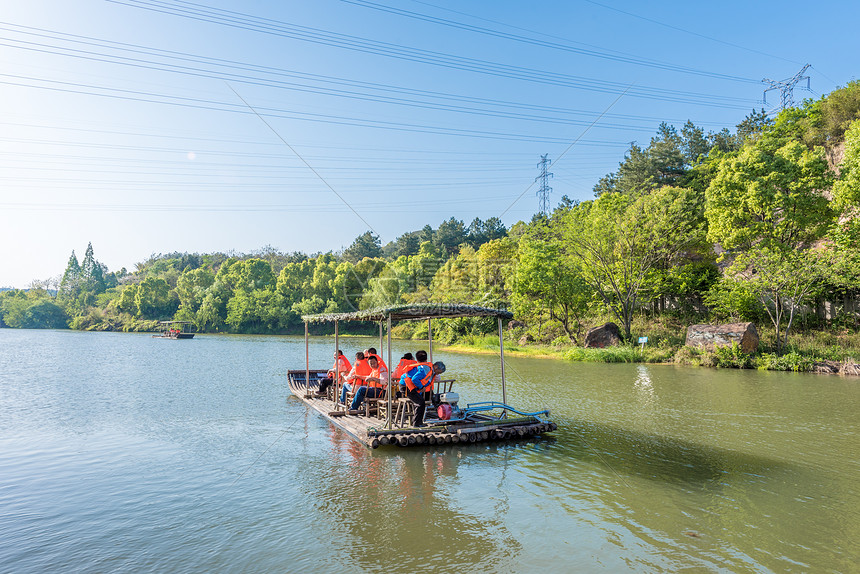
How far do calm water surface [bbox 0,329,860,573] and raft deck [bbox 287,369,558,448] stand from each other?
1.06ft

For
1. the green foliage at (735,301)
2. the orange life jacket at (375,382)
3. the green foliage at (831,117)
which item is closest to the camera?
the orange life jacket at (375,382)

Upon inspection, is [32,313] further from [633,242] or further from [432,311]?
[432,311]

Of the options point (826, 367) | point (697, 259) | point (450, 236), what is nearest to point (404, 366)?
point (826, 367)

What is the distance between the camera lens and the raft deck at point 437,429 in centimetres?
1197

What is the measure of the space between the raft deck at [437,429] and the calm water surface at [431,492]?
0.32m

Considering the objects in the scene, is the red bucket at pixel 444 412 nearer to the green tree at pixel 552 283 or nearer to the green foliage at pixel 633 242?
the green foliage at pixel 633 242

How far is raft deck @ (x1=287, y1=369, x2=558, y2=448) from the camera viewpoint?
39.3 feet

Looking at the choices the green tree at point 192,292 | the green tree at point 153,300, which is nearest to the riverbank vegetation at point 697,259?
the green tree at point 192,292

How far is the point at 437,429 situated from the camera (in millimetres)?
12508

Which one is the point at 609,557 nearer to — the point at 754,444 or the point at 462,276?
the point at 754,444

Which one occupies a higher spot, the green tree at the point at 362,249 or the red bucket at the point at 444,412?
the green tree at the point at 362,249

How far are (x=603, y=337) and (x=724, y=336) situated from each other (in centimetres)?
862

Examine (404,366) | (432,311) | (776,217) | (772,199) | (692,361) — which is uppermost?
(772,199)

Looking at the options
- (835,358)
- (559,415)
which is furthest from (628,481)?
(835,358)
